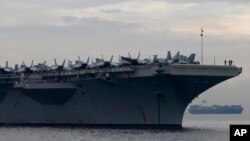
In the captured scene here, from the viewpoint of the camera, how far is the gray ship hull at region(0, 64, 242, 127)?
47281 millimetres

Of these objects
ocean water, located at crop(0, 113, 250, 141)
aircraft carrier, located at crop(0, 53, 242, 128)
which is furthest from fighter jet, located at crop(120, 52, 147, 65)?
ocean water, located at crop(0, 113, 250, 141)

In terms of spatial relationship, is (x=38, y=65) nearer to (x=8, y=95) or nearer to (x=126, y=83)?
(x=8, y=95)

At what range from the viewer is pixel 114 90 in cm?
5034

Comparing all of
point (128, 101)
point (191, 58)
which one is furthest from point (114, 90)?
point (191, 58)

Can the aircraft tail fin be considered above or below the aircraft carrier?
above

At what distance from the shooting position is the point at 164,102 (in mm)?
48375

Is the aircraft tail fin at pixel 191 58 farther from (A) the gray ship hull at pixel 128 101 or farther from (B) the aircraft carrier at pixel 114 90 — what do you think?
(A) the gray ship hull at pixel 128 101

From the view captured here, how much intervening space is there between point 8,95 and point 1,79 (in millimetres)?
1971

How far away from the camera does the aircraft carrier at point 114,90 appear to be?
46.7m

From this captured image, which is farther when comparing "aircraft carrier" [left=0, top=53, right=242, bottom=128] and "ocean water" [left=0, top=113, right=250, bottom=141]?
"aircraft carrier" [left=0, top=53, right=242, bottom=128]

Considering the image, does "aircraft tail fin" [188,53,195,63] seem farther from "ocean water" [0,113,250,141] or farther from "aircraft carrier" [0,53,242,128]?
"ocean water" [0,113,250,141]

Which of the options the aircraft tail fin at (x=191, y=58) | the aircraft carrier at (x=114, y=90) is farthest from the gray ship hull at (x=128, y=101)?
the aircraft tail fin at (x=191, y=58)

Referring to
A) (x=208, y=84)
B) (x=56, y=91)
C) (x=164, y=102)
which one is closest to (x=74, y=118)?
(x=56, y=91)

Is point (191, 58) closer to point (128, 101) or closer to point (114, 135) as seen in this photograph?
point (128, 101)
